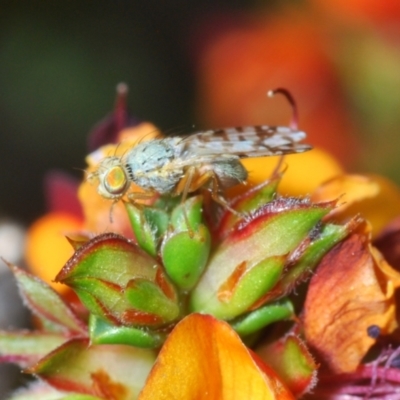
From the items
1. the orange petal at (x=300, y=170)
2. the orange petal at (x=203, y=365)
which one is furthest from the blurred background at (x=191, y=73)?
the orange petal at (x=203, y=365)

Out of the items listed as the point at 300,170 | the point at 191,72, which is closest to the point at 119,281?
the point at 300,170

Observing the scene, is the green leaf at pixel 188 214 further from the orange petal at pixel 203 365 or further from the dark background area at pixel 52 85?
the dark background area at pixel 52 85

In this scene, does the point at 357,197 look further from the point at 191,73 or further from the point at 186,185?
the point at 191,73

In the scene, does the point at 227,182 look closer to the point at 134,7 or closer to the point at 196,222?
the point at 196,222

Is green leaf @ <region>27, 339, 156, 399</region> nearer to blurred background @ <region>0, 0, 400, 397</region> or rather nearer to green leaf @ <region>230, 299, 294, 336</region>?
green leaf @ <region>230, 299, 294, 336</region>

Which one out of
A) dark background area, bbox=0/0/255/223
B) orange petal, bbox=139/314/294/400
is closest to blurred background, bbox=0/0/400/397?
dark background area, bbox=0/0/255/223

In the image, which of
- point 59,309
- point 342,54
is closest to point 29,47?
point 342,54
